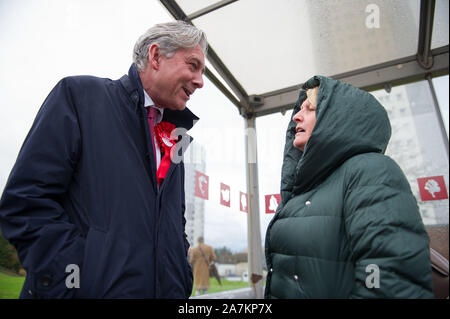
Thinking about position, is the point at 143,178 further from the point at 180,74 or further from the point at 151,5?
the point at 151,5

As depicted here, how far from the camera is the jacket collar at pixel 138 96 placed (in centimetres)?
99

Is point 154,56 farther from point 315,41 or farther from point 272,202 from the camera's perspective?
point 272,202

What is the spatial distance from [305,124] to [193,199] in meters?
1.68

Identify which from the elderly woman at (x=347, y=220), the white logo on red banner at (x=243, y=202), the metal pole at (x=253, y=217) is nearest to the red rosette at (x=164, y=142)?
the elderly woman at (x=347, y=220)

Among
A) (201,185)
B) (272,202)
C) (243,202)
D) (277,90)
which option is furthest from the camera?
(277,90)

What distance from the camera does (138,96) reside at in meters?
0.99

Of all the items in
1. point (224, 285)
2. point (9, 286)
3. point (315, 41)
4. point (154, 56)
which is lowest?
point (224, 285)

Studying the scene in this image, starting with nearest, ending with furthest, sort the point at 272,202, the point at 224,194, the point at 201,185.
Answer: the point at 201,185 < the point at 224,194 < the point at 272,202

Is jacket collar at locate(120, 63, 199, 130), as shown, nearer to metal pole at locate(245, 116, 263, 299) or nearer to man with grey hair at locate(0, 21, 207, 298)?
man with grey hair at locate(0, 21, 207, 298)

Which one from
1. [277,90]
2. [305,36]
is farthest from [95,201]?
[277,90]

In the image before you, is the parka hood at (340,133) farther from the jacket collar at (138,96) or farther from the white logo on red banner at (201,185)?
the white logo on red banner at (201,185)

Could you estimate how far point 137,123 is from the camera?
0.97 metres

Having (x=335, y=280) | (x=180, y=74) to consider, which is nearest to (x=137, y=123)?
(x=180, y=74)

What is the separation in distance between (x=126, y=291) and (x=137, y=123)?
0.55 metres
